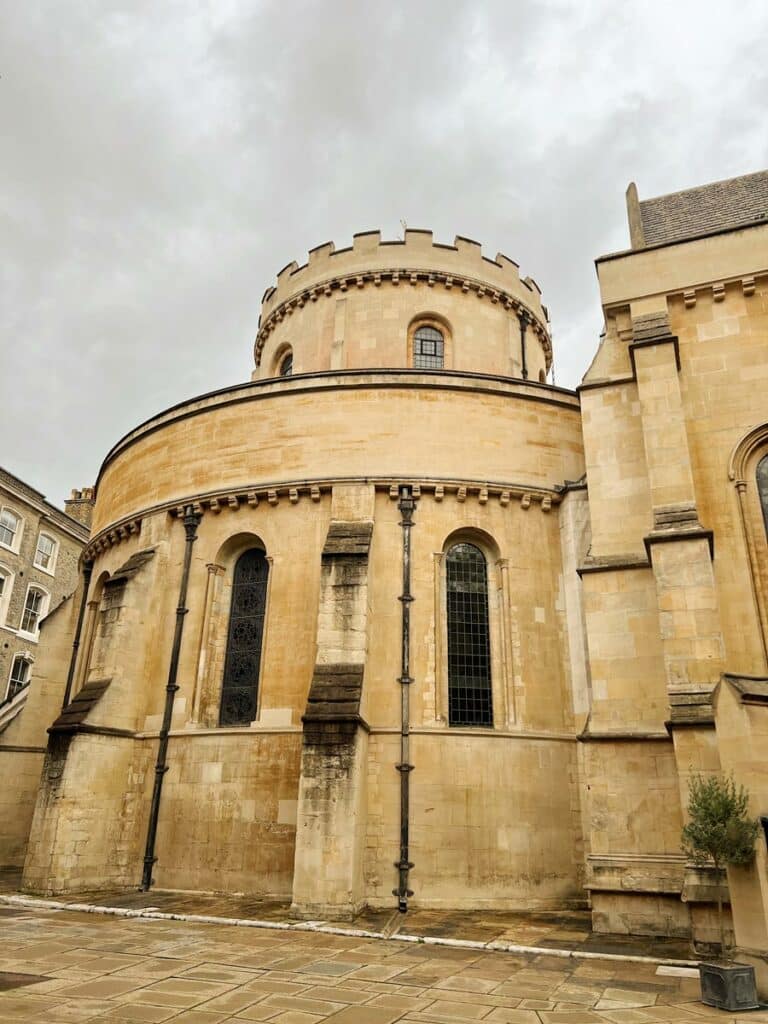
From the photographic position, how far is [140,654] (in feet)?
51.9

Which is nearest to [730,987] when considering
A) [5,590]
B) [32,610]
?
[5,590]

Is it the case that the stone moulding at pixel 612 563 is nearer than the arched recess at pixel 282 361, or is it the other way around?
the stone moulding at pixel 612 563

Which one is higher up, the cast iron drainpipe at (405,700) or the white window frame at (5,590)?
the white window frame at (5,590)

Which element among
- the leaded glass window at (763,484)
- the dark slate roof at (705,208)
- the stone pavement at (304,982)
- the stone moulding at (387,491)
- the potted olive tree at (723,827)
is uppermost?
the dark slate roof at (705,208)

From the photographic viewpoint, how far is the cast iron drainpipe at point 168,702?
14.2 meters

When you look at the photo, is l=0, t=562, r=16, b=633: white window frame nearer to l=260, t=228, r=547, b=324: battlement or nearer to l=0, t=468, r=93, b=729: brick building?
l=0, t=468, r=93, b=729: brick building

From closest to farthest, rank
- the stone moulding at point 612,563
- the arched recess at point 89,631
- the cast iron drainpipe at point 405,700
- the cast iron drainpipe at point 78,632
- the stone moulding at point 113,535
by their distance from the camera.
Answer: the stone moulding at point 612,563, the cast iron drainpipe at point 405,700, the stone moulding at point 113,535, the arched recess at point 89,631, the cast iron drainpipe at point 78,632

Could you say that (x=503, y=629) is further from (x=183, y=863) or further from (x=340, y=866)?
(x=183, y=863)

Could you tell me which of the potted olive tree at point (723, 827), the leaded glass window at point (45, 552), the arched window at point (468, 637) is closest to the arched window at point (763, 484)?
the potted olive tree at point (723, 827)

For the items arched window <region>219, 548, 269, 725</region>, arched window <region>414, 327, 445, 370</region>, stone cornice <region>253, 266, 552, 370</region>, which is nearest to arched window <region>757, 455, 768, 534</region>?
arched window <region>219, 548, 269, 725</region>

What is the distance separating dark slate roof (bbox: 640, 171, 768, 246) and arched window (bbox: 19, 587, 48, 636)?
29.0 m

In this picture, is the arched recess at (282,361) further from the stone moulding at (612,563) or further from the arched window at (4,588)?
the arched window at (4,588)

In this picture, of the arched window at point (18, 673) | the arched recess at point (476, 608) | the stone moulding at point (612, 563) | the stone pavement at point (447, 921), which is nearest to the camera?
the stone pavement at point (447, 921)

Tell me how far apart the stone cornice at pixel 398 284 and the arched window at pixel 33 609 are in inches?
708
